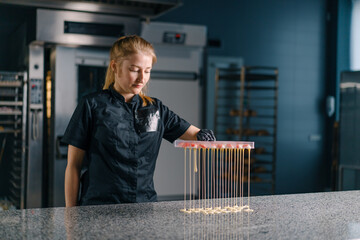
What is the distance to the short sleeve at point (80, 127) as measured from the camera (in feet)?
5.78

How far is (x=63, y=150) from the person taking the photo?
3557 millimetres

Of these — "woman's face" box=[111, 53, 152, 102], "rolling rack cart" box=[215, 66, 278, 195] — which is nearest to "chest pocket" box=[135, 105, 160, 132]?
"woman's face" box=[111, 53, 152, 102]

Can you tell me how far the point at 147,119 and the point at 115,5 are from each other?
6.54 feet

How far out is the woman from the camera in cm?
175

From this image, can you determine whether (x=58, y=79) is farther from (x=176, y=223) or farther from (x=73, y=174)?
(x=176, y=223)

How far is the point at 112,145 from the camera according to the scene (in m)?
1.76

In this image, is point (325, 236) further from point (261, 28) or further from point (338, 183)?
point (261, 28)

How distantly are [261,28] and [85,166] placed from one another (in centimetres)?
406

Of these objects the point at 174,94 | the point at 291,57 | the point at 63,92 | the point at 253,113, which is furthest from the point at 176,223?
the point at 291,57

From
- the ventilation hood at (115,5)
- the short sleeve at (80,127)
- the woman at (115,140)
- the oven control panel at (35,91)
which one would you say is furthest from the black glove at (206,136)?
the oven control panel at (35,91)

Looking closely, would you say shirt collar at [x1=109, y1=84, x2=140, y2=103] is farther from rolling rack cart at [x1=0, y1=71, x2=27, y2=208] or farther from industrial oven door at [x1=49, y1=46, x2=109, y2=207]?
rolling rack cart at [x1=0, y1=71, x2=27, y2=208]

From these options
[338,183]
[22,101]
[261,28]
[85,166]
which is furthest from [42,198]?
[261,28]

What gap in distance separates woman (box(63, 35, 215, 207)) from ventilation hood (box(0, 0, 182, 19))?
1726 mm

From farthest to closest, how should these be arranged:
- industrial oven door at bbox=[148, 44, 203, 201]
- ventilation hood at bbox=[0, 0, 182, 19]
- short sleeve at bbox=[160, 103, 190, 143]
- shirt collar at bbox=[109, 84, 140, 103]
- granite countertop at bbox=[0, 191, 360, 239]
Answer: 1. industrial oven door at bbox=[148, 44, 203, 201]
2. ventilation hood at bbox=[0, 0, 182, 19]
3. short sleeve at bbox=[160, 103, 190, 143]
4. shirt collar at bbox=[109, 84, 140, 103]
5. granite countertop at bbox=[0, 191, 360, 239]
